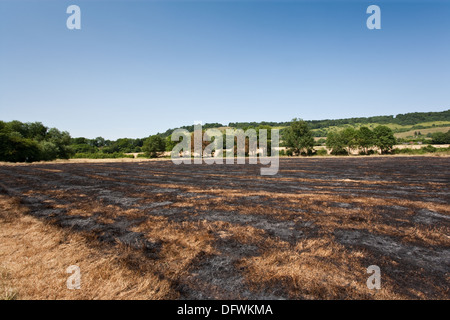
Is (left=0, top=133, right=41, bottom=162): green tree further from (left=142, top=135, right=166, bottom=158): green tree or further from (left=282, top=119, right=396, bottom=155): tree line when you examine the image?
(left=282, top=119, right=396, bottom=155): tree line

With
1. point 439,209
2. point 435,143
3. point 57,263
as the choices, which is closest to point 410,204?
point 439,209

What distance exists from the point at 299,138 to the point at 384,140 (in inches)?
914

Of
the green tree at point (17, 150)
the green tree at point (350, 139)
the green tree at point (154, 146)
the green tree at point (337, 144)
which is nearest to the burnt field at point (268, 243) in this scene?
the green tree at point (17, 150)

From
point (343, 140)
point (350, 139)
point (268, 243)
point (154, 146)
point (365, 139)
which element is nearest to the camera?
point (268, 243)

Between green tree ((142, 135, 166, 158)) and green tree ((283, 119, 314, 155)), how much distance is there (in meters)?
43.6

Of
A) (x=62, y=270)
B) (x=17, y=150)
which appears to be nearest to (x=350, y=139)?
(x=62, y=270)

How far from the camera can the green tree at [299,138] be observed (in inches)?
2625

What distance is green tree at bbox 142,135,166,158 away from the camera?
7981 centimetres

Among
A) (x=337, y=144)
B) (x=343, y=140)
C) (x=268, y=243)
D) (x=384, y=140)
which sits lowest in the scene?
(x=268, y=243)

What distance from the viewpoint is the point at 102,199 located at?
972 cm

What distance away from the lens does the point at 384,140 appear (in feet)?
208

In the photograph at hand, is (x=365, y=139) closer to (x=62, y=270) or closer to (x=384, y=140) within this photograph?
(x=384, y=140)

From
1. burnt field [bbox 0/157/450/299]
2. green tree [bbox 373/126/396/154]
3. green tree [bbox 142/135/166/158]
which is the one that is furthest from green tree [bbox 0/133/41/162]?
green tree [bbox 373/126/396/154]
